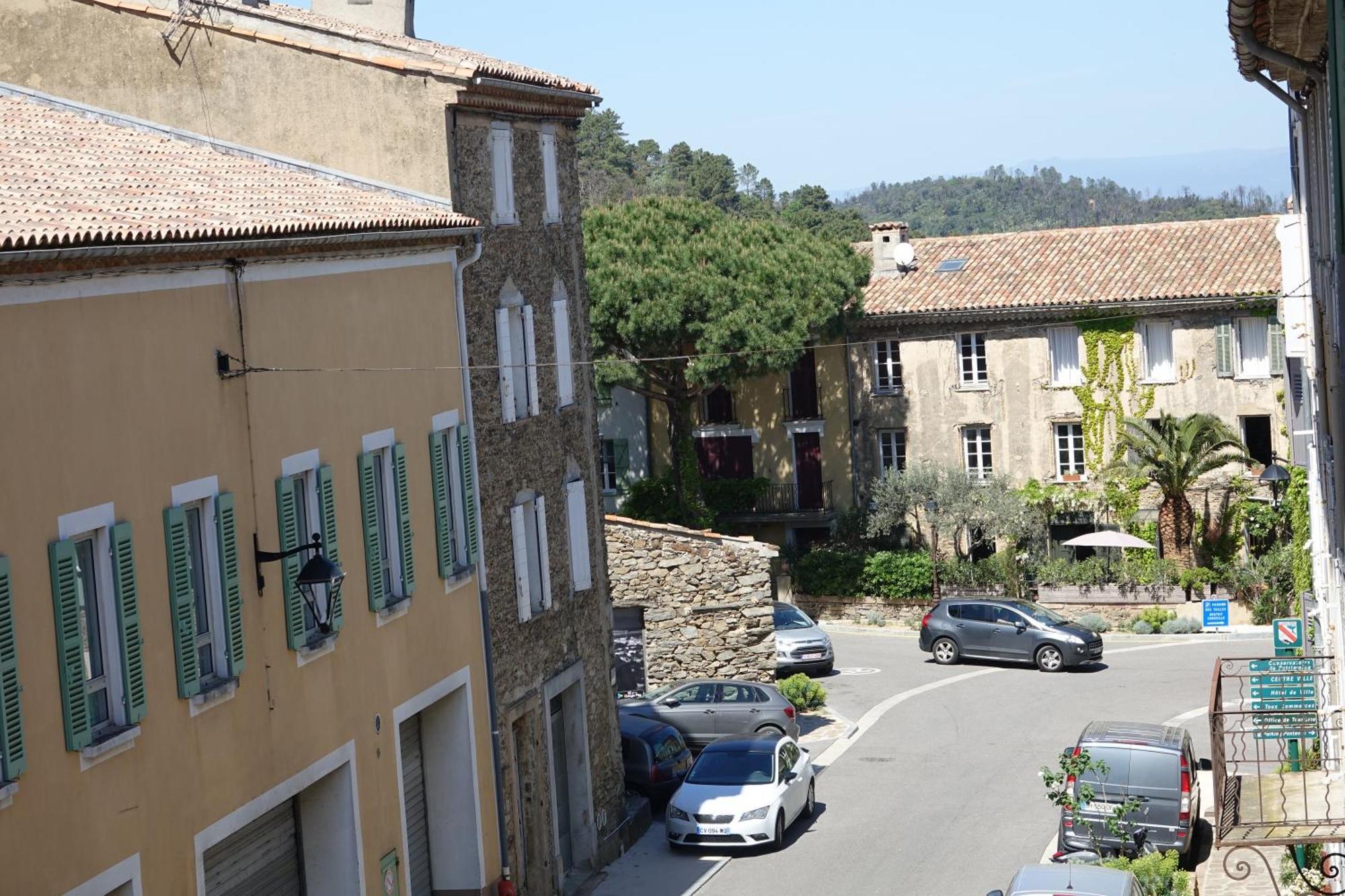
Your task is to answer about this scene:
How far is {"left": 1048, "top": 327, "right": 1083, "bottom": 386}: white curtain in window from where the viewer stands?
1837 inches

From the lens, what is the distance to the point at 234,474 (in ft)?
49.0

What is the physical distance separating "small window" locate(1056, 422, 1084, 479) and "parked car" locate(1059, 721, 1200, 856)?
80.0 ft

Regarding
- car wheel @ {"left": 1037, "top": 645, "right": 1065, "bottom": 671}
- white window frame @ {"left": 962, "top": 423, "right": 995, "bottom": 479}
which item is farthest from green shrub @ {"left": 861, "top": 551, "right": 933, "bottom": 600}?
car wheel @ {"left": 1037, "top": 645, "right": 1065, "bottom": 671}

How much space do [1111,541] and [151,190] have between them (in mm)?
32046

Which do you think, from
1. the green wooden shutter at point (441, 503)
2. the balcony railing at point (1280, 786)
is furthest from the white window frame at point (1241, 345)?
the green wooden shutter at point (441, 503)

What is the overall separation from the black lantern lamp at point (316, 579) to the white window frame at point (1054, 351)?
1294 inches

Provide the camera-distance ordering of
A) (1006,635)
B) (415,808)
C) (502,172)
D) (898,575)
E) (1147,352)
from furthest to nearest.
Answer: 1. (1147,352)
2. (898,575)
3. (1006,635)
4. (502,172)
5. (415,808)

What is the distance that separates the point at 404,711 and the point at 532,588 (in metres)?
4.65

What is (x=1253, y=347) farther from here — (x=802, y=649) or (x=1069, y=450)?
(x=802, y=649)

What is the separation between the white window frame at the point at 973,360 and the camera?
47938 millimetres

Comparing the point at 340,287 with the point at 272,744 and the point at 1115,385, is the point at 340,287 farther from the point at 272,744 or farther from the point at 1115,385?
the point at 1115,385

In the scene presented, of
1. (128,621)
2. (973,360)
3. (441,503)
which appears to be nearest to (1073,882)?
(441,503)

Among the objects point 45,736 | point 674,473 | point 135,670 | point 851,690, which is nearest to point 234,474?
point 135,670

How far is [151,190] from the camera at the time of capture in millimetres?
15820
